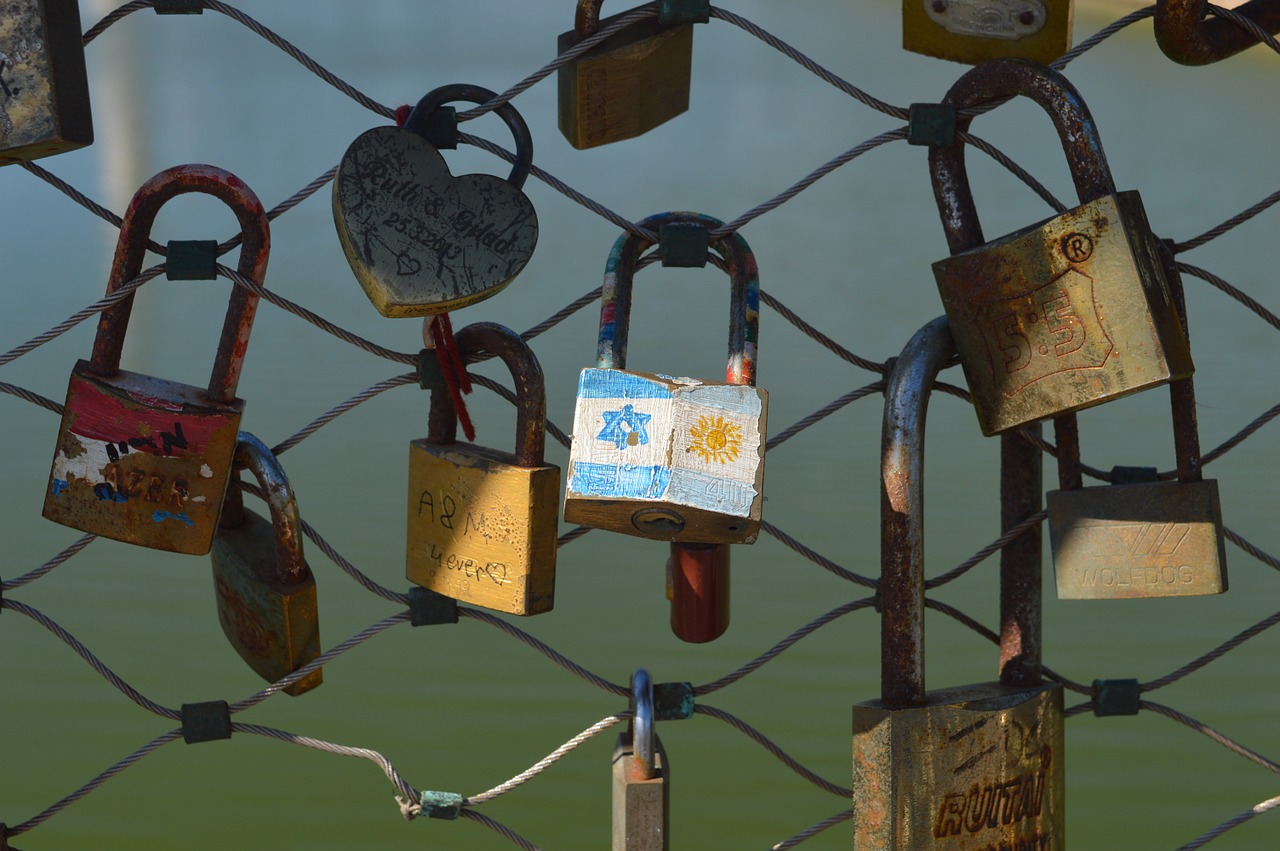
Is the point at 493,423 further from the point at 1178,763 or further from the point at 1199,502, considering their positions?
the point at 1199,502

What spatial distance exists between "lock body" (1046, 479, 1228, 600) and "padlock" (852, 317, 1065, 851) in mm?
94

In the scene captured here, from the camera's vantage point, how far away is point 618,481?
88cm

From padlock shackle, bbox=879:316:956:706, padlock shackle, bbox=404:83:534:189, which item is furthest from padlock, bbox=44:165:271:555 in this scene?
padlock shackle, bbox=879:316:956:706

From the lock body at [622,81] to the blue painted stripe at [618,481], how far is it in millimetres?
269

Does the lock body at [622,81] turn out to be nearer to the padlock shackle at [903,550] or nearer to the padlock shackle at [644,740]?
the padlock shackle at [903,550]

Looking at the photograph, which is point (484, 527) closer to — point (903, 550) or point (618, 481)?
point (618, 481)

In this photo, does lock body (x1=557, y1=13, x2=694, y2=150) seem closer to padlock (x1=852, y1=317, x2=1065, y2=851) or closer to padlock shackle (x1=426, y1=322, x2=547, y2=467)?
padlock shackle (x1=426, y1=322, x2=547, y2=467)

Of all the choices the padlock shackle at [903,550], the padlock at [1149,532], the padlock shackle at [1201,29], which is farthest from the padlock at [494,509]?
the padlock shackle at [1201,29]

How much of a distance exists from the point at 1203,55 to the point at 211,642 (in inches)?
47.7

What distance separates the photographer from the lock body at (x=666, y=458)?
874mm

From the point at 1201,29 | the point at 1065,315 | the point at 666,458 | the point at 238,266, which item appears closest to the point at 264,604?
the point at 238,266

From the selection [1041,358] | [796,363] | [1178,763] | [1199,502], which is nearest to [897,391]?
[1041,358]

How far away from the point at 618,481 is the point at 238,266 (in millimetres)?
323

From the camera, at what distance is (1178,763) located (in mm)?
1494
